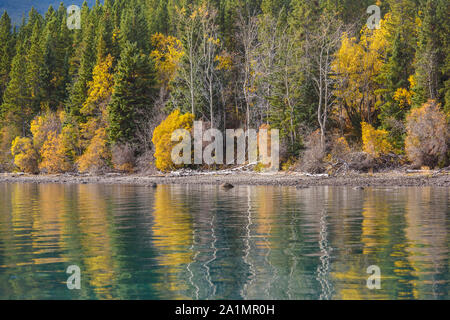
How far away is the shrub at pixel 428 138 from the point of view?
52.9 m

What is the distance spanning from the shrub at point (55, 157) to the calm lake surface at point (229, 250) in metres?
42.6

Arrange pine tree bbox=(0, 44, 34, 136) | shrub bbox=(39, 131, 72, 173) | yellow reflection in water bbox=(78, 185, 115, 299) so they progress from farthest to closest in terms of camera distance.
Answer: pine tree bbox=(0, 44, 34, 136), shrub bbox=(39, 131, 72, 173), yellow reflection in water bbox=(78, 185, 115, 299)

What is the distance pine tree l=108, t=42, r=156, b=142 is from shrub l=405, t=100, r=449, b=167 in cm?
3044

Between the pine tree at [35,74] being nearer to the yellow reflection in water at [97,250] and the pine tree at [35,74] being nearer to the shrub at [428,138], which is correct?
the shrub at [428,138]

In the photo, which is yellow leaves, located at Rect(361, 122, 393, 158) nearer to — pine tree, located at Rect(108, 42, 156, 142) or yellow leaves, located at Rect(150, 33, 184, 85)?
pine tree, located at Rect(108, 42, 156, 142)

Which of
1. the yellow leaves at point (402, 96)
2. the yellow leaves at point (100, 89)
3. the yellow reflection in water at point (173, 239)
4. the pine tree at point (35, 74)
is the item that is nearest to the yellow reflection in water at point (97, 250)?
the yellow reflection in water at point (173, 239)

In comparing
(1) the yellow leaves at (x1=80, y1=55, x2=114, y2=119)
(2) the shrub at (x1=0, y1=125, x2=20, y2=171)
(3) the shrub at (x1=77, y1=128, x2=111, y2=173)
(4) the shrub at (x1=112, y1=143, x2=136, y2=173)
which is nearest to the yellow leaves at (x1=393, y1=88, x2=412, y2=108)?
(4) the shrub at (x1=112, y1=143, x2=136, y2=173)

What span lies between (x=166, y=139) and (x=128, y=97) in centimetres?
970

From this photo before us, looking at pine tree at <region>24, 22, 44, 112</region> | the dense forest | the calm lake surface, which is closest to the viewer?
the calm lake surface

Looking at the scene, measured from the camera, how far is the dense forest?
5791 centimetres

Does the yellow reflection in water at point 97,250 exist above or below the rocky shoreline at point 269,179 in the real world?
above

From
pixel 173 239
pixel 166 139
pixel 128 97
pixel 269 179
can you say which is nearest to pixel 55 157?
pixel 128 97
